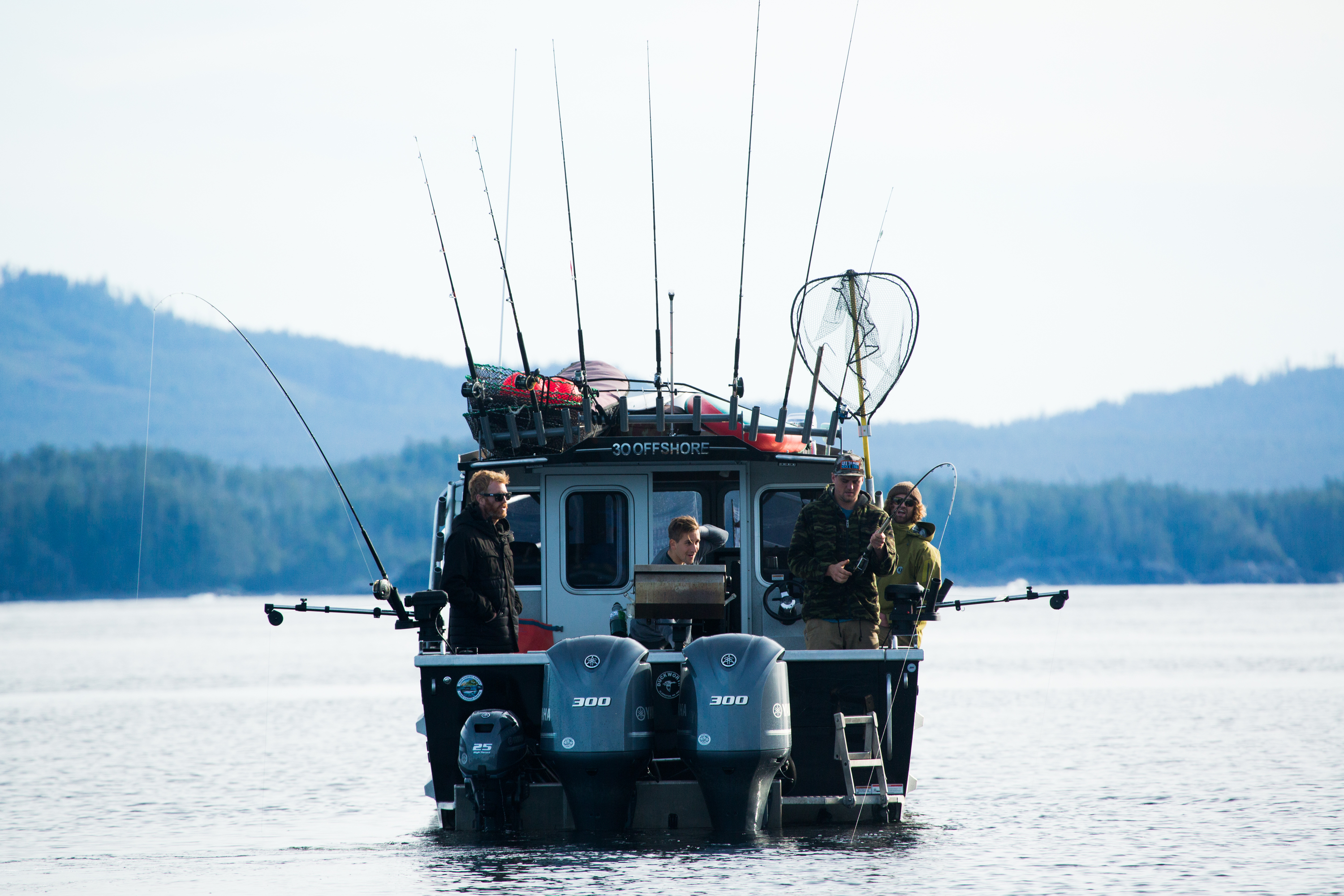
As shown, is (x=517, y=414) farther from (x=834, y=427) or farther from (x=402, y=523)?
(x=402, y=523)

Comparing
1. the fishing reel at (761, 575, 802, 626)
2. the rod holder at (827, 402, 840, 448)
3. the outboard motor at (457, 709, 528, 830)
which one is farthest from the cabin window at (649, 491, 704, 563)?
the outboard motor at (457, 709, 528, 830)

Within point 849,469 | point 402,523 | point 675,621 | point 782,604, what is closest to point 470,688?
point 675,621

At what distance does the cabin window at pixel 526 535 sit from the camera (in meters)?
12.0

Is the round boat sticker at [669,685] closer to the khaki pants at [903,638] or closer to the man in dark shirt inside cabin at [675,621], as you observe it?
the man in dark shirt inside cabin at [675,621]

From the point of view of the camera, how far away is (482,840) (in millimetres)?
10742

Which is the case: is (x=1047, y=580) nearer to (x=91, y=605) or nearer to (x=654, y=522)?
(x=91, y=605)

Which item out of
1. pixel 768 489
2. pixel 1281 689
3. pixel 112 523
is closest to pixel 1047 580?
pixel 112 523

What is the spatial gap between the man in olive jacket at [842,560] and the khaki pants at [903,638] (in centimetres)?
16

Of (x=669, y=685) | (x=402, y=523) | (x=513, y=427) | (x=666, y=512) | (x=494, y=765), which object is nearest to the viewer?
(x=494, y=765)

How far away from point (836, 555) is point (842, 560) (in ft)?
0.15

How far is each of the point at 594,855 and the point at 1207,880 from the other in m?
3.94

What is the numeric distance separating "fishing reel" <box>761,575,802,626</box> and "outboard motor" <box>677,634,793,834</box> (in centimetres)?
191

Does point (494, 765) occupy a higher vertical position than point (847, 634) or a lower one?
lower

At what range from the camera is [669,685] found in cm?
1014
